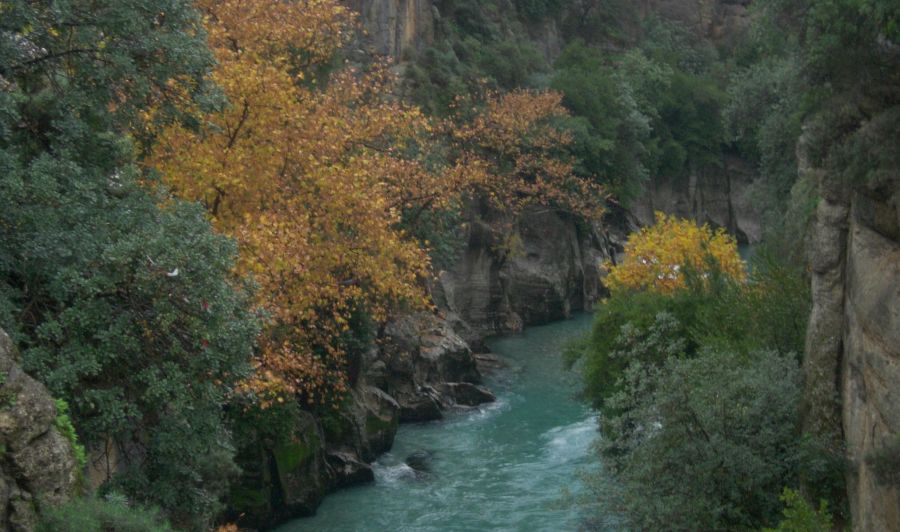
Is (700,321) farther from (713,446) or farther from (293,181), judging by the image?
(293,181)

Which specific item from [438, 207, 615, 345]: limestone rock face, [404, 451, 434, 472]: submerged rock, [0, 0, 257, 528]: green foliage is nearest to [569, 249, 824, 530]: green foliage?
[0, 0, 257, 528]: green foliage

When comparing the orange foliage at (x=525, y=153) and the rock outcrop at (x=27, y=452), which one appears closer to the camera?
the rock outcrop at (x=27, y=452)

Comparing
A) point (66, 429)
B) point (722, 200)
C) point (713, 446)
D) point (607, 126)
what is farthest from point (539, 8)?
point (66, 429)

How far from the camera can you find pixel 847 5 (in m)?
12.8

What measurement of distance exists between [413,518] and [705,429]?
23.3ft

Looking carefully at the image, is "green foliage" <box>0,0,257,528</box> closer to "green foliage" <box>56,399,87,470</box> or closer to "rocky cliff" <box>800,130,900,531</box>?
"green foliage" <box>56,399,87,470</box>

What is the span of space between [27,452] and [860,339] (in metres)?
9.23

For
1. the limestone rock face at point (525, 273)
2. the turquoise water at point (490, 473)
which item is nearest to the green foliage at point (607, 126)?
the limestone rock face at point (525, 273)

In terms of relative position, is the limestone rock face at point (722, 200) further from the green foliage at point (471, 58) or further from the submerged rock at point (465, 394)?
the submerged rock at point (465, 394)

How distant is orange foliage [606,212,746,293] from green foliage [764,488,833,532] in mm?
10775

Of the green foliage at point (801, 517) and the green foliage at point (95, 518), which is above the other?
the green foliage at point (95, 518)

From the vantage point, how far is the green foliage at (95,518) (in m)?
8.66

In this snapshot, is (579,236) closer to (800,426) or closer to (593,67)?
(593,67)

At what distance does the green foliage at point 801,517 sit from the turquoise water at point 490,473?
11.9ft
